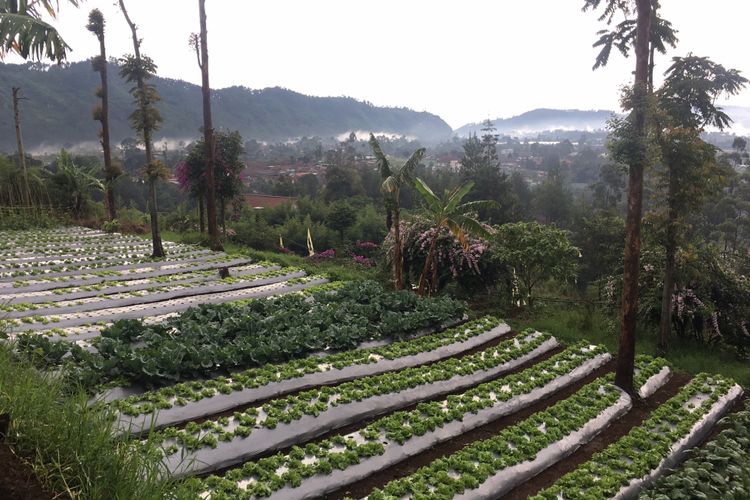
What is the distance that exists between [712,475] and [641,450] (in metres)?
1.12

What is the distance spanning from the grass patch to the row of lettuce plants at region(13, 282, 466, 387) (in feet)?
12.7

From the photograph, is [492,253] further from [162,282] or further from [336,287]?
[162,282]

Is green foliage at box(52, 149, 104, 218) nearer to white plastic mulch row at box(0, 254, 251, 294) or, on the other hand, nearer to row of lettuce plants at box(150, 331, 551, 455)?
white plastic mulch row at box(0, 254, 251, 294)

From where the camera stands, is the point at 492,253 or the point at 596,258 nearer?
the point at 492,253

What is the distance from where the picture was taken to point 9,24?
335 inches

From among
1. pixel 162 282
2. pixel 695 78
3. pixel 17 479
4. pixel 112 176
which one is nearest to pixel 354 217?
pixel 112 176

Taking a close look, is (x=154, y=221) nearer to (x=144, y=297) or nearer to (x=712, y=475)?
(x=144, y=297)

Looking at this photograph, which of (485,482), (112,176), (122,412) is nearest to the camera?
(485,482)

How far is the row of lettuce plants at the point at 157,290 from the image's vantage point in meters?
11.7

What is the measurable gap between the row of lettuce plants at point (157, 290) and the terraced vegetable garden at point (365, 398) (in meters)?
0.13

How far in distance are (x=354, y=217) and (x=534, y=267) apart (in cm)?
1532

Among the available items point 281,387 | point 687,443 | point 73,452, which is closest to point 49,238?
point 281,387

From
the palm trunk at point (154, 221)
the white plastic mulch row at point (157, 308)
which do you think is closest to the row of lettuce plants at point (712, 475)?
the white plastic mulch row at point (157, 308)

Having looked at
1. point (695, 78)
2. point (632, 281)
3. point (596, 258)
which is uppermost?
point (695, 78)
